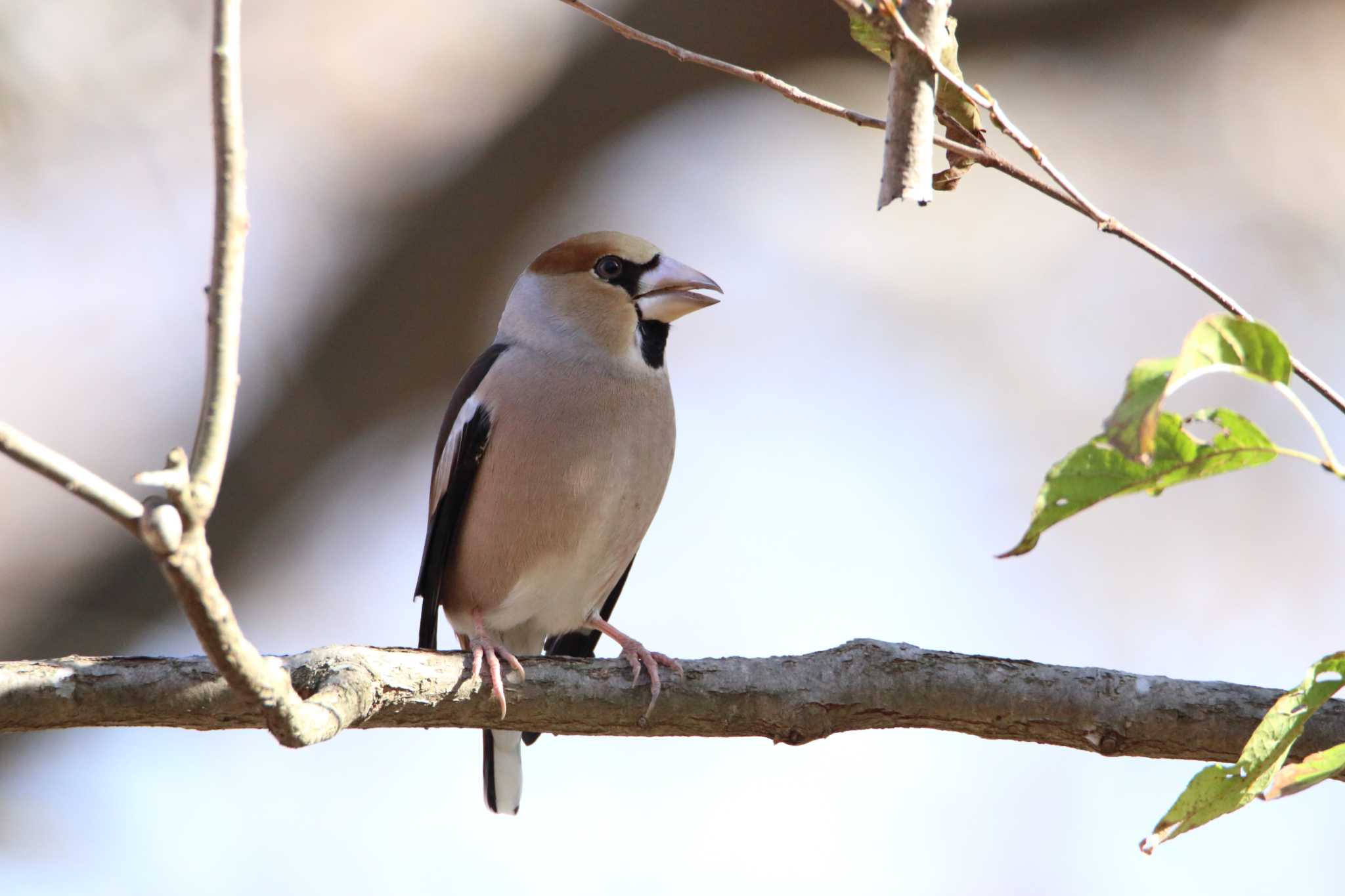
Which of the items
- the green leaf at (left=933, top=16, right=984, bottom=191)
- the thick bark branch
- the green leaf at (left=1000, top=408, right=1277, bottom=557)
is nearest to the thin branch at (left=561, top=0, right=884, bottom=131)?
the green leaf at (left=933, top=16, right=984, bottom=191)

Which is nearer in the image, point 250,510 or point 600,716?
point 600,716

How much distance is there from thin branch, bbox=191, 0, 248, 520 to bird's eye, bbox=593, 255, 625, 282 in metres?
2.39

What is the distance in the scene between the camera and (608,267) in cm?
357

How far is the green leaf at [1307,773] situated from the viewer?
4.33ft

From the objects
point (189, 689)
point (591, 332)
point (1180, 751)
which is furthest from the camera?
point (591, 332)

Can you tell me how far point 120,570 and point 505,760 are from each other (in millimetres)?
2000

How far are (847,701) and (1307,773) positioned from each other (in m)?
1.05

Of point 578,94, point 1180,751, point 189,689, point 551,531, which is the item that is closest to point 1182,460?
point 1180,751

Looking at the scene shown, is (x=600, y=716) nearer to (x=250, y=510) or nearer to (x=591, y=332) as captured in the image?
(x=591, y=332)

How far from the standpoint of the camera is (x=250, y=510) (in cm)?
503

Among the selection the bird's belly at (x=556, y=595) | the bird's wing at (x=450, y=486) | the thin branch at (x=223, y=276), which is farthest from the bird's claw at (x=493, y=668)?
the thin branch at (x=223, y=276)

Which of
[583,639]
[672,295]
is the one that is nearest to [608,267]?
[672,295]

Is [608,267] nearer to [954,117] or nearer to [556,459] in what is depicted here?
[556,459]

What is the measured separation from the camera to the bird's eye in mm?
3559
